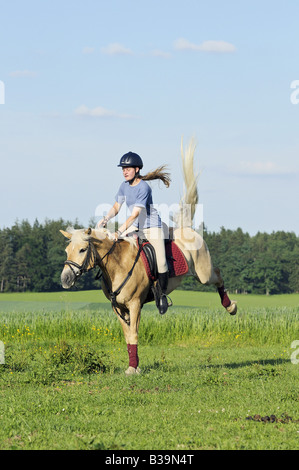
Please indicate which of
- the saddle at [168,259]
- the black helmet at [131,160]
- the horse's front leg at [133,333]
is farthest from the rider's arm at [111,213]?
the horse's front leg at [133,333]

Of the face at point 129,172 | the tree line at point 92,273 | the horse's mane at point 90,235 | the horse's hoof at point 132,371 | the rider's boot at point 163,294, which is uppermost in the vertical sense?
the face at point 129,172

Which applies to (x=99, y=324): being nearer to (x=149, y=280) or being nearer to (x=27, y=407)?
(x=149, y=280)

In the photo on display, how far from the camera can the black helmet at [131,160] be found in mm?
10502

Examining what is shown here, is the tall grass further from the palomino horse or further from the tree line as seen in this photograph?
the tree line

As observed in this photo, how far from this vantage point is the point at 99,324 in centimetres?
2008

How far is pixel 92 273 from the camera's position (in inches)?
2879

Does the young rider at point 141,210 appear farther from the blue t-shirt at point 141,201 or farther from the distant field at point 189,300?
the distant field at point 189,300

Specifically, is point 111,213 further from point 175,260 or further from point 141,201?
point 175,260

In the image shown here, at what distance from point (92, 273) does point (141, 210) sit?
63.3m

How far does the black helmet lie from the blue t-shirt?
333mm

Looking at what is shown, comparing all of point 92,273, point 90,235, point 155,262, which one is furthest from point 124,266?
point 92,273

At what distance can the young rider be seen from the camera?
409 inches

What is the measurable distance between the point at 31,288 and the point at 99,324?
217 feet

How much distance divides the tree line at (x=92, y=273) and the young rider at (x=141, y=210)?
64483mm
